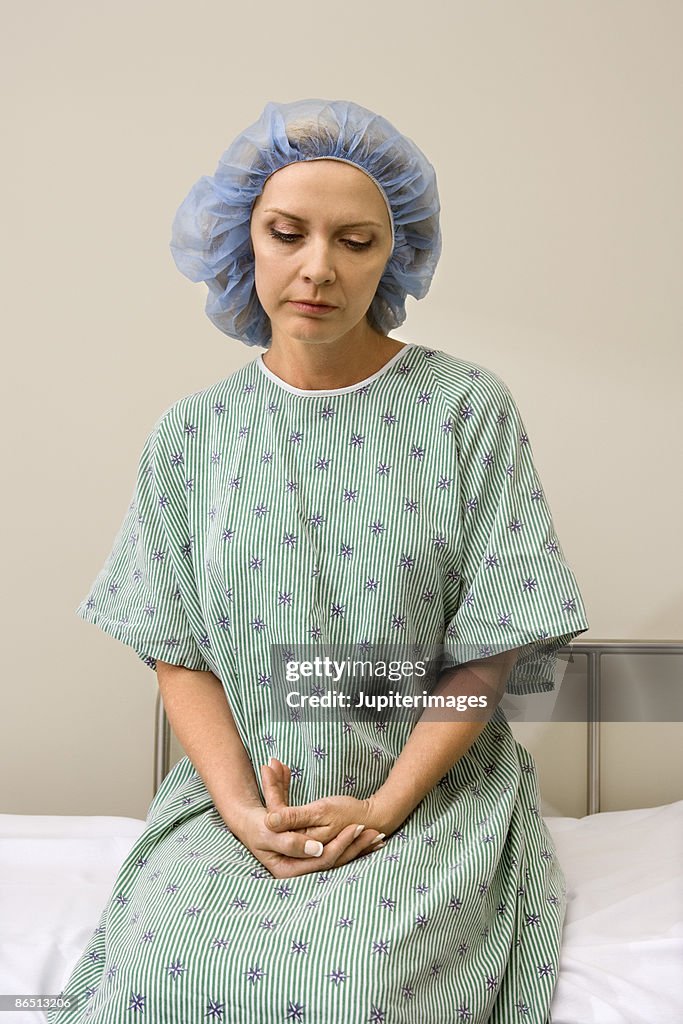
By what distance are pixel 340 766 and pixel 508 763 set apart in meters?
0.20

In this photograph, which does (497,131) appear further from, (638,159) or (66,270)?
(66,270)

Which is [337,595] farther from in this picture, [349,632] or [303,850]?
[303,850]

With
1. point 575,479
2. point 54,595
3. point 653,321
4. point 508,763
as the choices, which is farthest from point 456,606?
point 54,595

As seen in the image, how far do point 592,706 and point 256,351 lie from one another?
2.86 ft

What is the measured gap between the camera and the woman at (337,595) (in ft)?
3.37

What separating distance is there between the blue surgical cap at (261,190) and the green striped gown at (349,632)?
3.0 inches

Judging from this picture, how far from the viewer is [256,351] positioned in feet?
6.30

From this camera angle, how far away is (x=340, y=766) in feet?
3.65

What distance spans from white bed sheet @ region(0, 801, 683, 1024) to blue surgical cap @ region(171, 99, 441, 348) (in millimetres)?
730

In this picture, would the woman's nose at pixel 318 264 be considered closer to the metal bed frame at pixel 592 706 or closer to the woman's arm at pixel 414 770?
the woman's arm at pixel 414 770

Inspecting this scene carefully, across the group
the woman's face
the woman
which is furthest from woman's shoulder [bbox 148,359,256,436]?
the woman's face


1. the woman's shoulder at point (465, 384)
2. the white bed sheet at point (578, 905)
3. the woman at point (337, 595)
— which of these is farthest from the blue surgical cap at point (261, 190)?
the white bed sheet at point (578, 905)

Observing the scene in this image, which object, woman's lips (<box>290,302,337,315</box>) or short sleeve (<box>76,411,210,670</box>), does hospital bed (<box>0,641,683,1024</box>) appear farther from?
woman's lips (<box>290,302,337,315</box>)

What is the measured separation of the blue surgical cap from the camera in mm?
1136
